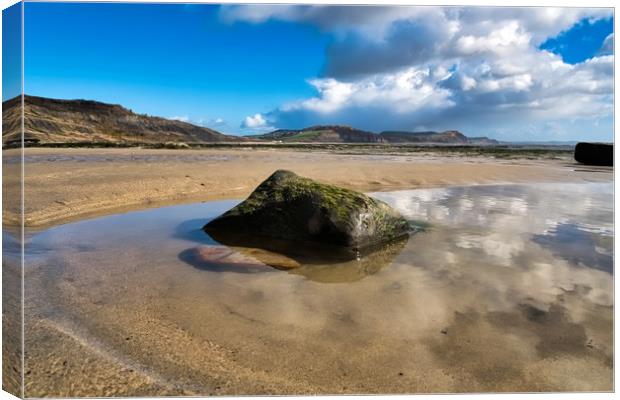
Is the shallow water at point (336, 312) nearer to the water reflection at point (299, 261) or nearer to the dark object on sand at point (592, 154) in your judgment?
the water reflection at point (299, 261)

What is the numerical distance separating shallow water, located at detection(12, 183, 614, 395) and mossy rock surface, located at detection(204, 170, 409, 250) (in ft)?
1.32

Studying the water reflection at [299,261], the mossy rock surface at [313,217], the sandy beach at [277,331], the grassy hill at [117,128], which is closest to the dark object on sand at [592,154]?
the mossy rock surface at [313,217]

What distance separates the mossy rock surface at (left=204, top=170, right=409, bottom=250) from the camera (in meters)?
5.12

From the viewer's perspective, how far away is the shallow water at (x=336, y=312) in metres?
2.23

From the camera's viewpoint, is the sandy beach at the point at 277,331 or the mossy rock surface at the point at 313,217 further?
the mossy rock surface at the point at 313,217

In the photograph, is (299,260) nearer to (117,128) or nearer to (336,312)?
(336,312)

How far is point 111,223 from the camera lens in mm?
6195

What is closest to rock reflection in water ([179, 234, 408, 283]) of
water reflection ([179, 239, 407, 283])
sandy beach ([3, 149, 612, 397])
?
water reflection ([179, 239, 407, 283])

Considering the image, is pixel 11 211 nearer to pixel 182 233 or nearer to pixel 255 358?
pixel 255 358

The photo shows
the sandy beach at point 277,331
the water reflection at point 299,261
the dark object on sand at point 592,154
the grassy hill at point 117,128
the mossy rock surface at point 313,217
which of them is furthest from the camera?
the grassy hill at point 117,128

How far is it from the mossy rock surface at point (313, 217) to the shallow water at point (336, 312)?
40cm

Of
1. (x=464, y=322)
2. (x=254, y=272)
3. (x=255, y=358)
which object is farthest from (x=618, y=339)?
(x=254, y=272)

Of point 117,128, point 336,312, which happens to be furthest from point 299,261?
point 117,128

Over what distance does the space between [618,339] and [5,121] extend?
3.68 meters
